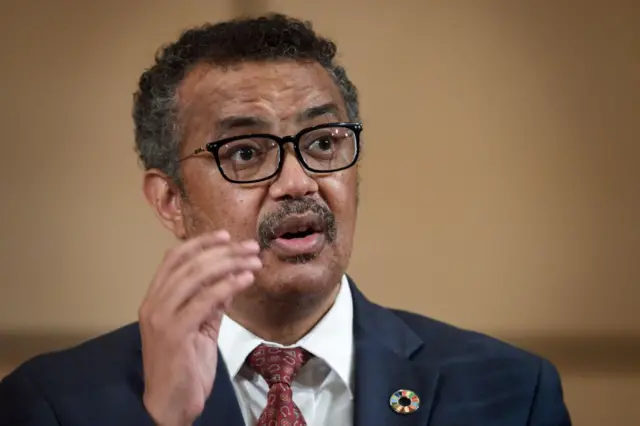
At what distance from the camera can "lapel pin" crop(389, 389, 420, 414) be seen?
1050 mm

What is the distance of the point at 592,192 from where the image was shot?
4.05ft

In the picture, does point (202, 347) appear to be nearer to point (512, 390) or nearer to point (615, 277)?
point (512, 390)

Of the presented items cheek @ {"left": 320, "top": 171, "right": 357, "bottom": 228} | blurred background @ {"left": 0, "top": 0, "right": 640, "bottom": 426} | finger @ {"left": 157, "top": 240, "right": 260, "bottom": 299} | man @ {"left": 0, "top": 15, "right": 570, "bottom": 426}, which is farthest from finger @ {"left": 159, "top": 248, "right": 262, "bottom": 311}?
blurred background @ {"left": 0, "top": 0, "right": 640, "bottom": 426}

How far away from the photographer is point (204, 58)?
3.65ft

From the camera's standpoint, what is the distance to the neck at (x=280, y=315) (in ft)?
3.57

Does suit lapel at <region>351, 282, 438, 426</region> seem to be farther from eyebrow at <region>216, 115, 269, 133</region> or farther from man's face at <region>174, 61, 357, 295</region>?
eyebrow at <region>216, 115, 269, 133</region>

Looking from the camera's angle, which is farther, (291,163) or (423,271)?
(423,271)

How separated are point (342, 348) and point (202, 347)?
252 mm

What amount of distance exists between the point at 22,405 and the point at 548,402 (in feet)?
2.19

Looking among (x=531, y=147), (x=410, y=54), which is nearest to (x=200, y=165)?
(x=410, y=54)

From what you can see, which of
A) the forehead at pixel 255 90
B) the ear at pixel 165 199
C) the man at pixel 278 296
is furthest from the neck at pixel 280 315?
the forehead at pixel 255 90

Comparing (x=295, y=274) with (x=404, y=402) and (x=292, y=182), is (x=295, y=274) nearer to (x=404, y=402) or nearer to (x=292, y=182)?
(x=292, y=182)

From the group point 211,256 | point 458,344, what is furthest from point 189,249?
point 458,344

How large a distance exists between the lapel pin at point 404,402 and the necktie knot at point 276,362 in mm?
121
